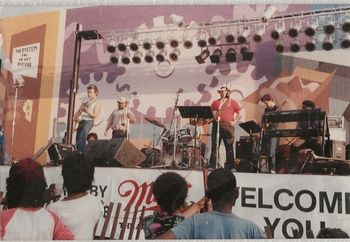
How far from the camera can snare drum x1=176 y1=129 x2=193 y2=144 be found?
4251mm

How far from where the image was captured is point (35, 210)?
2.43 m

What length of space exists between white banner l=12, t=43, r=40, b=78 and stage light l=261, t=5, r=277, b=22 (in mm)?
2282

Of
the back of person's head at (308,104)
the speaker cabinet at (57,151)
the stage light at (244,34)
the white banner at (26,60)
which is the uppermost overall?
the stage light at (244,34)

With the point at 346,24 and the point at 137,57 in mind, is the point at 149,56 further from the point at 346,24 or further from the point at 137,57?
the point at 346,24

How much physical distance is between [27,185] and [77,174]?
0.29 metres

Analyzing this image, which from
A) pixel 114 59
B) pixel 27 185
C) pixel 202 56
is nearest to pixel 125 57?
pixel 114 59

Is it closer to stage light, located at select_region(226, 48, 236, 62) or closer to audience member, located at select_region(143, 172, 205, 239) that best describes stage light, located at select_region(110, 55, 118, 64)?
stage light, located at select_region(226, 48, 236, 62)

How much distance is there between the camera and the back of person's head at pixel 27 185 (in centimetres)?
241

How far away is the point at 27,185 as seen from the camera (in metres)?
2.44

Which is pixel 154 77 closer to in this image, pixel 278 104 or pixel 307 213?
pixel 278 104

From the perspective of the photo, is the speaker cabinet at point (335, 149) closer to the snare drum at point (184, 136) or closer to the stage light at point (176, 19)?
the snare drum at point (184, 136)

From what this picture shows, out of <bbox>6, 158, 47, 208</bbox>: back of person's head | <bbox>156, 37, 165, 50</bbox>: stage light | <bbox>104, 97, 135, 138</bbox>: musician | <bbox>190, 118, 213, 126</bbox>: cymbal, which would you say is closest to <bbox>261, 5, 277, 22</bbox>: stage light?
<bbox>156, 37, 165, 50</bbox>: stage light

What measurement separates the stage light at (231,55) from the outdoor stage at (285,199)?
134 centimetres

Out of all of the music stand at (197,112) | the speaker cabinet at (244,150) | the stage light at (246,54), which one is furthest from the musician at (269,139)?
the music stand at (197,112)
